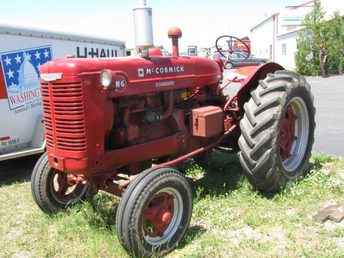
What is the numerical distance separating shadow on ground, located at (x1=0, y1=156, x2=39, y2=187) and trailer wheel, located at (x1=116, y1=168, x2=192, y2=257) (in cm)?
338

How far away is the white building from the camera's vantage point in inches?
1342

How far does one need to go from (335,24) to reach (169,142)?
21.9m

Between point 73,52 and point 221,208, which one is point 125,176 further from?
point 73,52

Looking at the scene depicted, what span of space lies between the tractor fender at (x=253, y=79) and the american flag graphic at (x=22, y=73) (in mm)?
3112

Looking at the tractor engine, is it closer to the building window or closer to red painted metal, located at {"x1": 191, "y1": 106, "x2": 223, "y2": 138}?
red painted metal, located at {"x1": 191, "y1": 106, "x2": 223, "y2": 138}

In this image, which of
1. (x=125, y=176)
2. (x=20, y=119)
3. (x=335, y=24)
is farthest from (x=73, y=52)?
(x=335, y=24)

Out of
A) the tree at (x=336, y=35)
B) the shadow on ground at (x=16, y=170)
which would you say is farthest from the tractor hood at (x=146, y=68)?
the tree at (x=336, y=35)

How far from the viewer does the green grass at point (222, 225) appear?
4180 mm

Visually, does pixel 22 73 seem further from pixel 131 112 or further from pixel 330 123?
pixel 330 123

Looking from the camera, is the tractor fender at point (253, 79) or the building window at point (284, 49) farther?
the building window at point (284, 49)

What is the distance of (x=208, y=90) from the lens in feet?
18.5

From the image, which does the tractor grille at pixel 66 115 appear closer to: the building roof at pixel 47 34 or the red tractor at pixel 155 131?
the red tractor at pixel 155 131

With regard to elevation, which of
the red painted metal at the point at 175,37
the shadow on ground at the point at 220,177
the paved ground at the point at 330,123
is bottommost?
the paved ground at the point at 330,123

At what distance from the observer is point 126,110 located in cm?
457
